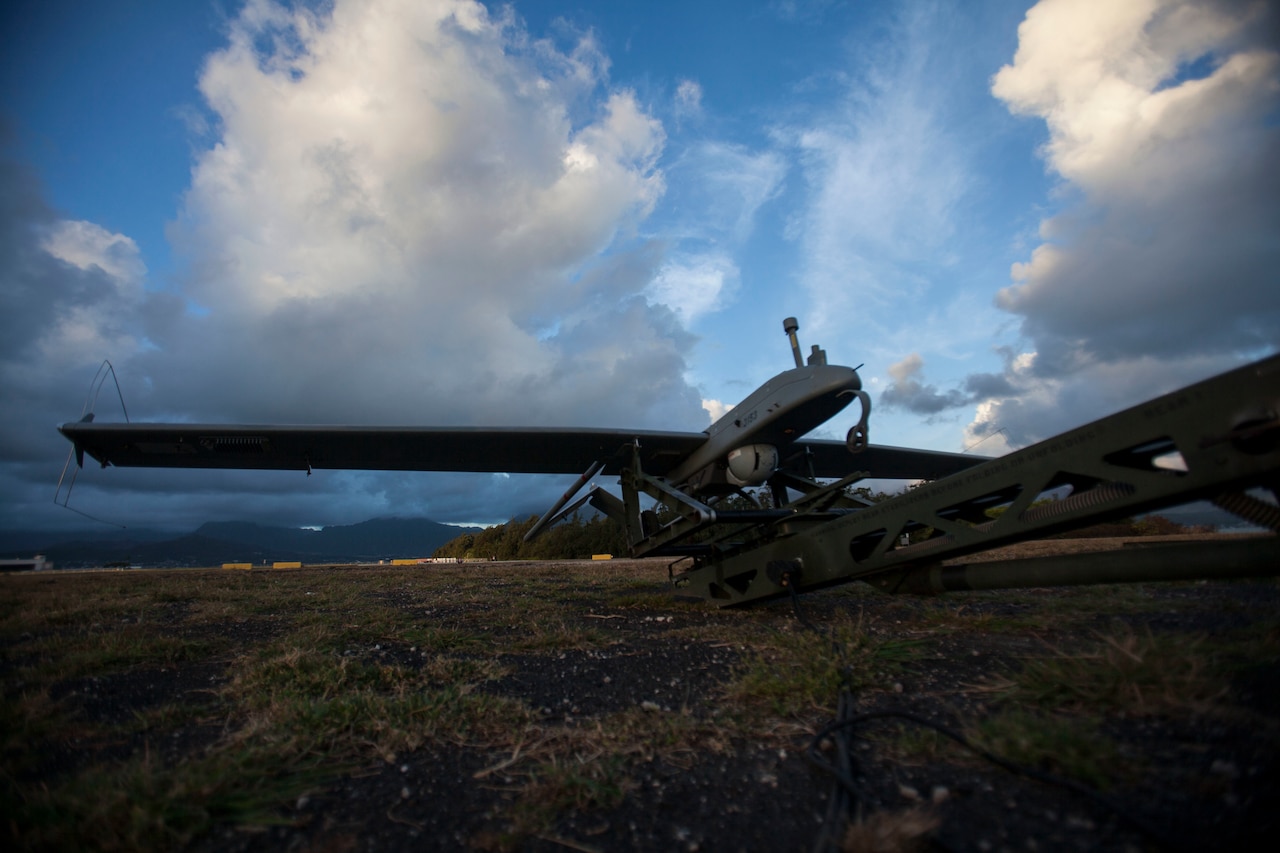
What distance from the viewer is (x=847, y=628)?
4328 mm

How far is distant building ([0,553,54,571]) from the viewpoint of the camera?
339 cm

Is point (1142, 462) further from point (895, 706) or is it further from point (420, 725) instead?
point (420, 725)

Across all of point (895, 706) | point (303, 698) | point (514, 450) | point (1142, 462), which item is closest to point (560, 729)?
point (303, 698)

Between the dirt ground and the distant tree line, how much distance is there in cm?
3471

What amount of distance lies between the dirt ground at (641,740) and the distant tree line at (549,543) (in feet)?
114

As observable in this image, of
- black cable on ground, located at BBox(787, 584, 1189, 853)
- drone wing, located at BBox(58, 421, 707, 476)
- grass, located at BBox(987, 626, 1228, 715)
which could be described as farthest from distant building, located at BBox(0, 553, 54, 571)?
grass, located at BBox(987, 626, 1228, 715)

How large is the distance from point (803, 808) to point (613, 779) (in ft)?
2.56

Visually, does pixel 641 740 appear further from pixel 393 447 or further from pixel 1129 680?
pixel 393 447

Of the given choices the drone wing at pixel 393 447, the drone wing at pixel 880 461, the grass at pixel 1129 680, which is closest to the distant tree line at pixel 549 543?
the drone wing at pixel 880 461

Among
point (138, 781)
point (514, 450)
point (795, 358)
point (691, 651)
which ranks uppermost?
point (795, 358)

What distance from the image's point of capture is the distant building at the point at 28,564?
3.39 meters

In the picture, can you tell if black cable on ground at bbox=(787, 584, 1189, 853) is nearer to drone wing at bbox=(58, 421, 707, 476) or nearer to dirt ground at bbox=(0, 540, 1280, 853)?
dirt ground at bbox=(0, 540, 1280, 853)

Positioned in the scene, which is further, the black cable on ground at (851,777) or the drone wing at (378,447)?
the drone wing at (378,447)

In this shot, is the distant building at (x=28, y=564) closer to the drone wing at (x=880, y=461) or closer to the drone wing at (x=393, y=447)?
the drone wing at (x=393, y=447)
